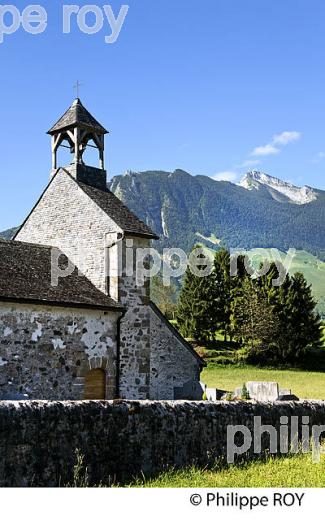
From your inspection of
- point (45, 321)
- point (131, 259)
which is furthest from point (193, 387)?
point (45, 321)

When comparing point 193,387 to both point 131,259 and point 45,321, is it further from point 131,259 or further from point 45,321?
point 45,321

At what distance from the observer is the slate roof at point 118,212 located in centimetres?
2164

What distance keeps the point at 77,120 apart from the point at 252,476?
17.5 m

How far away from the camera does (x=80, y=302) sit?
19.2m

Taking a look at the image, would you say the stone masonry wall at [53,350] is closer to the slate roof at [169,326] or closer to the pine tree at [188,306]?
the slate roof at [169,326]

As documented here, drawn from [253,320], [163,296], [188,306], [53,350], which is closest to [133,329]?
[53,350]

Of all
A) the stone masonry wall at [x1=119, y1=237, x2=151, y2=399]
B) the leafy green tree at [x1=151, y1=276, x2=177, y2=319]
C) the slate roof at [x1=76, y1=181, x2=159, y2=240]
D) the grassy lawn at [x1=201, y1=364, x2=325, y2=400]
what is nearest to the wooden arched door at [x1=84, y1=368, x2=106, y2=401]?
the stone masonry wall at [x1=119, y1=237, x2=151, y2=399]

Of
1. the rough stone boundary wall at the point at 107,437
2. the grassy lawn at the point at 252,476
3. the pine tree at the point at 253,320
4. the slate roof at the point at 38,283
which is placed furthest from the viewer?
the pine tree at the point at 253,320

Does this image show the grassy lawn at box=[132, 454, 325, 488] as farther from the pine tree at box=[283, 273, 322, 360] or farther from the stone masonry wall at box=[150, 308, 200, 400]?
the pine tree at box=[283, 273, 322, 360]

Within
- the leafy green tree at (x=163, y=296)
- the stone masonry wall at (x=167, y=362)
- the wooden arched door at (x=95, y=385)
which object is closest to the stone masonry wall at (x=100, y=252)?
the wooden arched door at (x=95, y=385)

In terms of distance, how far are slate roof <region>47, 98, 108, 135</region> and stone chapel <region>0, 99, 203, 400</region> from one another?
0.06 m

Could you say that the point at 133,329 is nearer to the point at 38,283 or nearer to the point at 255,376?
the point at 38,283

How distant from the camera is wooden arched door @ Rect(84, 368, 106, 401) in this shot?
19.5m

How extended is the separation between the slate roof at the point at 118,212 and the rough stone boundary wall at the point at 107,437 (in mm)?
11178
